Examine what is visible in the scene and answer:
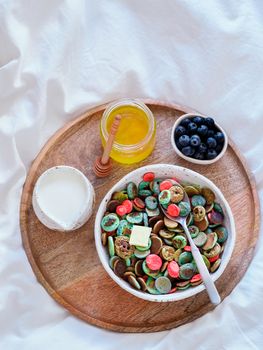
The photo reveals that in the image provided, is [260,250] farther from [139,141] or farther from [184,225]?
[139,141]

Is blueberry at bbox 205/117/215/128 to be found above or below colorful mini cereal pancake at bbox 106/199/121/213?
above

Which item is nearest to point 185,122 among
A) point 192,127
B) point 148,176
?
point 192,127

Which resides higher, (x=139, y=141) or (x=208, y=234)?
(x=139, y=141)

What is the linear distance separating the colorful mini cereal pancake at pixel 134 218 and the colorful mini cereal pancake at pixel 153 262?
7 cm

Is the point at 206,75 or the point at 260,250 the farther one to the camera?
the point at 206,75

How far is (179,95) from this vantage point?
123 cm

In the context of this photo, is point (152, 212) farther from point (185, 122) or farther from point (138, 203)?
point (185, 122)

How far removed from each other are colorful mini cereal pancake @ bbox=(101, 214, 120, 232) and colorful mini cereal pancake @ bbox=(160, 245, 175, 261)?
10cm

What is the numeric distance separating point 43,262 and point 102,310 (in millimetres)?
150

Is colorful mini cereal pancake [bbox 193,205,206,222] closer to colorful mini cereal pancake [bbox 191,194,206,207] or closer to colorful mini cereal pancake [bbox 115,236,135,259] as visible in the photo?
colorful mini cereal pancake [bbox 191,194,206,207]

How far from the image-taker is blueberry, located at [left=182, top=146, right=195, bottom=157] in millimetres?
1113

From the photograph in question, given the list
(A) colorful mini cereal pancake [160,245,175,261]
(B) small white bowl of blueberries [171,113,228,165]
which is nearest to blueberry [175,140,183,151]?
(B) small white bowl of blueberries [171,113,228,165]

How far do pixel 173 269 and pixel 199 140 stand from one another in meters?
0.26

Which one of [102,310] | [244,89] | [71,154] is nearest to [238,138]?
[244,89]
